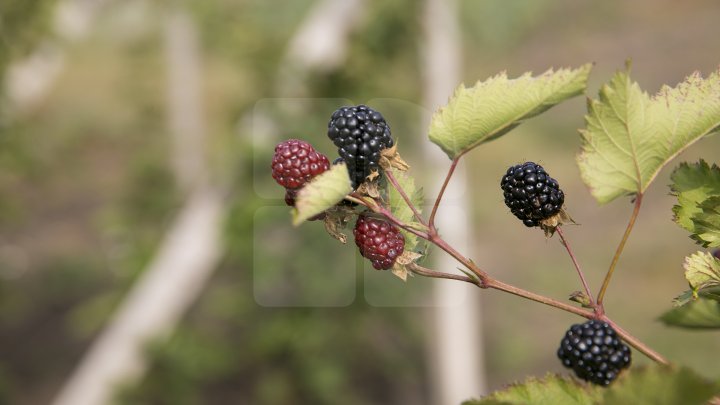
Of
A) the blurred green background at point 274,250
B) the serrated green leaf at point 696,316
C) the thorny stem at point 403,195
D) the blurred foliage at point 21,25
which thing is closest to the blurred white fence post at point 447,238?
the blurred green background at point 274,250

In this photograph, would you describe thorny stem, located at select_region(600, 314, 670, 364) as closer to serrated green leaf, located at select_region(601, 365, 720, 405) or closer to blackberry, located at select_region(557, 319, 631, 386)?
blackberry, located at select_region(557, 319, 631, 386)

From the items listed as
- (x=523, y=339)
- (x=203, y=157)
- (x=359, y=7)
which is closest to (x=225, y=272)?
(x=203, y=157)

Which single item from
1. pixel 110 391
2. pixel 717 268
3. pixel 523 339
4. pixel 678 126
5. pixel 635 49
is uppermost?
pixel 678 126

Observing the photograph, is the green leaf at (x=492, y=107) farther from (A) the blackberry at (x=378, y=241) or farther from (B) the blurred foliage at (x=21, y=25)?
(B) the blurred foliage at (x=21, y=25)

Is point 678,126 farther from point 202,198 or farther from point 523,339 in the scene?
point 523,339

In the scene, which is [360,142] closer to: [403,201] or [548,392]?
[403,201]

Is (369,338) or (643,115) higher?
(643,115)

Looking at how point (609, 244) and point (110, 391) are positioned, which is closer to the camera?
point (110, 391)
